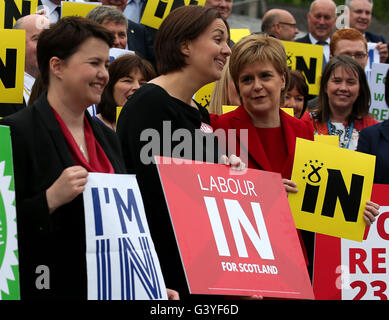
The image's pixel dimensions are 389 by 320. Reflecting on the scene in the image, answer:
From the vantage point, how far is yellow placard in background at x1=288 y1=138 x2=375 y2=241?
17.6 feet

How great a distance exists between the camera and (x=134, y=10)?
955 centimetres

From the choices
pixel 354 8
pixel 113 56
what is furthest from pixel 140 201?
pixel 354 8

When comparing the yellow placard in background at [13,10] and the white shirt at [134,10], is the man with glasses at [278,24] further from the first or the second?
the yellow placard in background at [13,10]

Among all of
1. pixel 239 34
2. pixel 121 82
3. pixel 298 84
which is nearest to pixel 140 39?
pixel 239 34

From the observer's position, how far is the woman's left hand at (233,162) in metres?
4.75

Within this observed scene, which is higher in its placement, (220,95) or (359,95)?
(359,95)

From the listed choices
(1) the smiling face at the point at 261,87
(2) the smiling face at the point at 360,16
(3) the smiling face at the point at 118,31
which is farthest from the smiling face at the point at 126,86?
(2) the smiling face at the point at 360,16

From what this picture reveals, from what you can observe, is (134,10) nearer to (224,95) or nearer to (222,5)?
(222,5)

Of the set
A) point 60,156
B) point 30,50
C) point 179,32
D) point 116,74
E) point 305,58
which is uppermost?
point 305,58

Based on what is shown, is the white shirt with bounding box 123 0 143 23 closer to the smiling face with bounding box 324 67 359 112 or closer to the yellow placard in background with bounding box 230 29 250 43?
the yellow placard in background with bounding box 230 29 250 43

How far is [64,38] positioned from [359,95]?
399cm

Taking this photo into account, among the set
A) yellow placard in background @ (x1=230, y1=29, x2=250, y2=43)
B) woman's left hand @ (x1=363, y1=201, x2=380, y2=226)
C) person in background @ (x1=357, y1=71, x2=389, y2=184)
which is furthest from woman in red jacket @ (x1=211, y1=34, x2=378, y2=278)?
yellow placard in background @ (x1=230, y1=29, x2=250, y2=43)

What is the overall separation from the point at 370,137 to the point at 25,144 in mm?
3303
